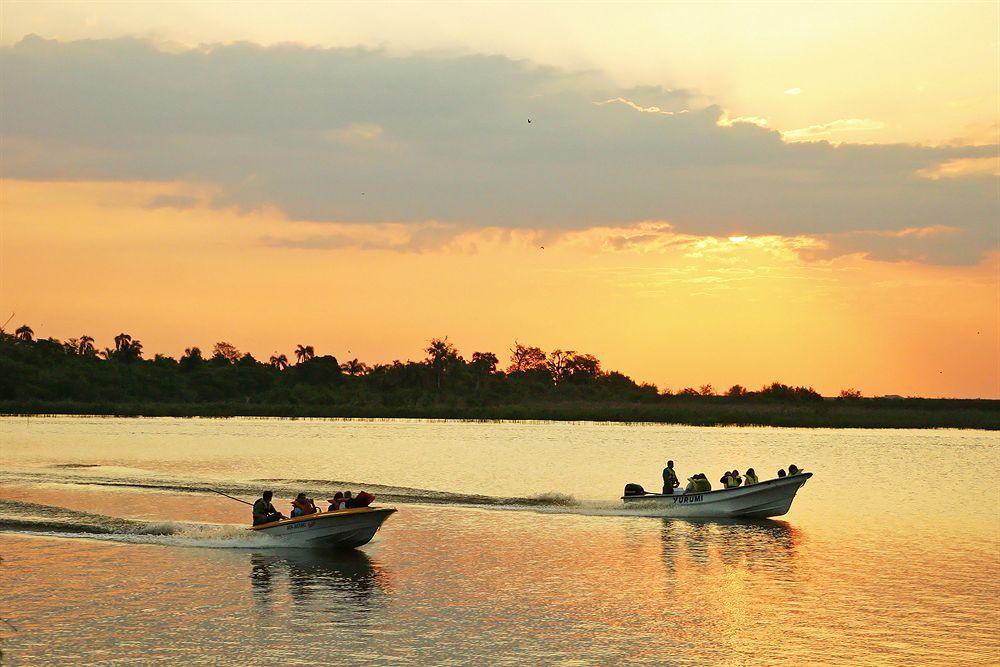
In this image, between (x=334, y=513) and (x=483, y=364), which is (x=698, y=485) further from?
(x=483, y=364)

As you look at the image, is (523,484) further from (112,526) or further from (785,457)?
(785,457)

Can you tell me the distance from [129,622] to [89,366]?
5883 inches

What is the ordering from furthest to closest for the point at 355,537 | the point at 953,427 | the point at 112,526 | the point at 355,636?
the point at 953,427 < the point at 112,526 < the point at 355,537 < the point at 355,636

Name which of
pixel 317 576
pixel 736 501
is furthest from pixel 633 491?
pixel 317 576

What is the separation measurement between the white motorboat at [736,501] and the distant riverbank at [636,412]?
236ft

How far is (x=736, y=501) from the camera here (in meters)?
41.2

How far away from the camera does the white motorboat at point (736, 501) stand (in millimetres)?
40625

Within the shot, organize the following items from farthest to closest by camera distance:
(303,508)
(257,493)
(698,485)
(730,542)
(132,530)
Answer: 1. (257,493)
2. (698,485)
3. (730,542)
4. (132,530)
5. (303,508)

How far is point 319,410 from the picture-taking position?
157125mm

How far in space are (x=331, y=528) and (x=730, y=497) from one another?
17256mm

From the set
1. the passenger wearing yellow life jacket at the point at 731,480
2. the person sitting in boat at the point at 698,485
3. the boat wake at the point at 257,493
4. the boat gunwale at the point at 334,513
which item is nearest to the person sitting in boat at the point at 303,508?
the boat gunwale at the point at 334,513

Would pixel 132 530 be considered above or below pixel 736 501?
above

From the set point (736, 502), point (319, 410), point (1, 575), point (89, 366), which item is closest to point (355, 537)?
point (1, 575)

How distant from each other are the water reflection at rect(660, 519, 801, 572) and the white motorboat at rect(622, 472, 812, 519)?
40cm
